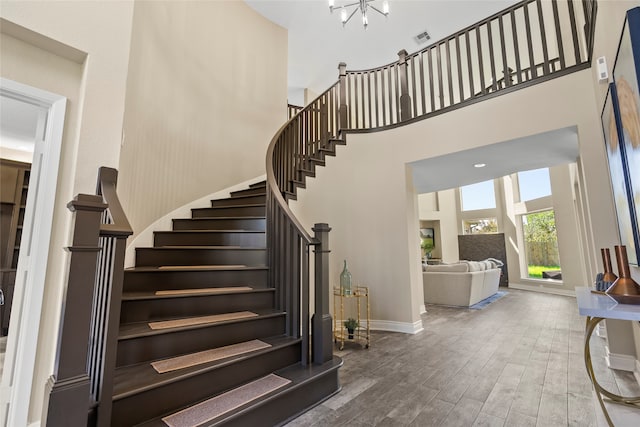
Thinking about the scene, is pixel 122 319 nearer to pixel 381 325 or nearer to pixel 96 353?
pixel 96 353

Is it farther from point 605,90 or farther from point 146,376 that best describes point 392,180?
point 146,376

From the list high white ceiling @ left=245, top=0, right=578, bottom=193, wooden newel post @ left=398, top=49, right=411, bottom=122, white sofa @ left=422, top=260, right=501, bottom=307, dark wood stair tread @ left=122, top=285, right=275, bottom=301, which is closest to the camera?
dark wood stair tread @ left=122, top=285, right=275, bottom=301

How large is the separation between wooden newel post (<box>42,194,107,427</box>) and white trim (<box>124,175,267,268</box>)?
1.33 m

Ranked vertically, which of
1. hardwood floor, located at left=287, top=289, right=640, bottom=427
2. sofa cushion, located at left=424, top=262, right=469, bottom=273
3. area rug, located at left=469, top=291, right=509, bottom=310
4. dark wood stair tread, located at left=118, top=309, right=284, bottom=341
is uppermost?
sofa cushion, located at left=424, top=262, right=469, bottom=273

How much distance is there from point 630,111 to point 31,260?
3518 mm

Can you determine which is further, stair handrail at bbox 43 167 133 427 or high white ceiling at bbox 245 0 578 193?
high white ceiling at bbox 245 0 578 193

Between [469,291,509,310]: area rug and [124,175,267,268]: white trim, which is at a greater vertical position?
[124,175,267,268]: white trim

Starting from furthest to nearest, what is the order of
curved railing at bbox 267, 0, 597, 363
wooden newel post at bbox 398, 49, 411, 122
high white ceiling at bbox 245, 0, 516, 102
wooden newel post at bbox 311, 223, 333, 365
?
high white ceiling at bbox 245, 0, 516, 102, wooden newel post at bbox 398, 49, 411, 122, curved railing at bbox 267, 0, 597, 363, wooden newel post at bbox 311, 223, 333, 365

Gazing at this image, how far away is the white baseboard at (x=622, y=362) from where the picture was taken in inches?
99.3

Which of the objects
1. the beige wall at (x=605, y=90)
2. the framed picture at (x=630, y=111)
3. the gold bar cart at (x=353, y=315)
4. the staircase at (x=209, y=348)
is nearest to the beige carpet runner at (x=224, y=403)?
the staircase at (x=209, y=348)

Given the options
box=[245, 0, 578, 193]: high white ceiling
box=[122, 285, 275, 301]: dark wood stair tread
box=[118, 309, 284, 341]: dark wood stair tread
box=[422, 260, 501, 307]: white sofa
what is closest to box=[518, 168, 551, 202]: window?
box=[422, 260, 501, 307]: white sofa

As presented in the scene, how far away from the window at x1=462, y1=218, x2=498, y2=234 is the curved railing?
5.24 metres

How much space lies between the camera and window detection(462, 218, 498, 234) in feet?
33.2

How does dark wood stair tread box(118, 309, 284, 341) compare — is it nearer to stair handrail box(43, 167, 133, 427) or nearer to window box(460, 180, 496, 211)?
stair handrail box(43, 167, 133, 427)
